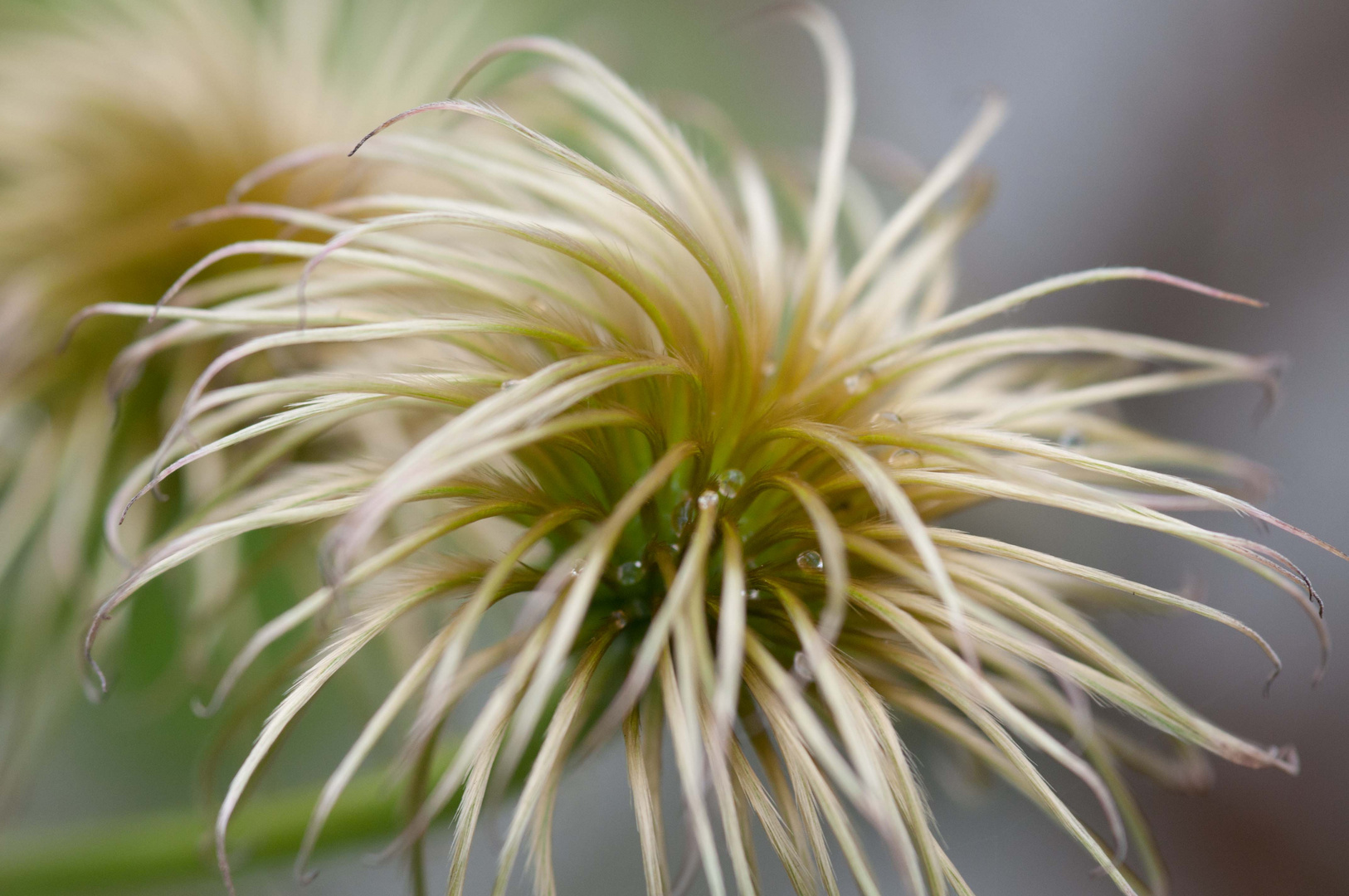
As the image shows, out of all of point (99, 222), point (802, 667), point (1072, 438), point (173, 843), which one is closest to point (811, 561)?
point (802, 667)

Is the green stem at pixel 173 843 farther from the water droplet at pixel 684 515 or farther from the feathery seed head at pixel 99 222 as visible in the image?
the water droplet at pixel 684 515

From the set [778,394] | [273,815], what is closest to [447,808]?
[273,815]

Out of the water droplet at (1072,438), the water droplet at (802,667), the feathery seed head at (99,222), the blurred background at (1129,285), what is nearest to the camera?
the water droplet at (802,667)

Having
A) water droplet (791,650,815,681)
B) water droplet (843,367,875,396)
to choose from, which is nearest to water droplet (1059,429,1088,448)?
water droplet (843,367,875,396)

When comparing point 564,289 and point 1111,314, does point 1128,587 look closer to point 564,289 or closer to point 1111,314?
point 564,289

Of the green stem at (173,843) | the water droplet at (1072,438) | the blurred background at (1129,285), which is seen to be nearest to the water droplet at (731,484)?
the water droplet at (1072,438)

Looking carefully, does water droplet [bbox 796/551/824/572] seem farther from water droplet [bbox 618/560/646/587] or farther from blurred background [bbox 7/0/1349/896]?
blurred background [bbox 7/0/1349/896]
